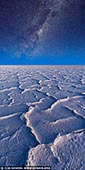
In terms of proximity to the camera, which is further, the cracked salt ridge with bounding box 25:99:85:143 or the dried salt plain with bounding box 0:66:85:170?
the cracked salt ridge with bounding box 25:99:85:143

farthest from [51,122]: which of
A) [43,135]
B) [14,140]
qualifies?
[14,140]

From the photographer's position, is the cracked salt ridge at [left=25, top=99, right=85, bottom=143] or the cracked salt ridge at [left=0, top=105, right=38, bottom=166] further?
the cracked salt ridge at [left=25, top=99, right=85, bottom=143]

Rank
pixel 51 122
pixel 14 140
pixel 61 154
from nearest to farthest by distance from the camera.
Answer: pixel 61 154 < pixel 14 140 < pixel 51 122

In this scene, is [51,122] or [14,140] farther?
[51,122]

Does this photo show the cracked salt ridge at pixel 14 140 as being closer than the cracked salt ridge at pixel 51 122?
Yes

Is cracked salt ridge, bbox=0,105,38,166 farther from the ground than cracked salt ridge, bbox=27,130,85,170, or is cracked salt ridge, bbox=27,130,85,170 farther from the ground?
cracked salt ridge, bbox=0,105,38,166

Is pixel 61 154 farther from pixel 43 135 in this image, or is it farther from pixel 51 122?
pixel 51 122

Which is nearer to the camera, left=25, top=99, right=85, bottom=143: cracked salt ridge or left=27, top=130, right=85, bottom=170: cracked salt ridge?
left=27, top=130, right=85, bottom=170: cracked salt ridge

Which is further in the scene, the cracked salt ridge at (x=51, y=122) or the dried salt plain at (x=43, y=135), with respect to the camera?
the cracked salt ridge at (x=51, y=122)

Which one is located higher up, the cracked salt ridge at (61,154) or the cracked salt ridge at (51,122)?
the cracked salt ridge at (51,122)

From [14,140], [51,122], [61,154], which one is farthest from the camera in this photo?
[51,122]

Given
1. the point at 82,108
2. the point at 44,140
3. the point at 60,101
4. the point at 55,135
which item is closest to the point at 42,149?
the point at 44,140

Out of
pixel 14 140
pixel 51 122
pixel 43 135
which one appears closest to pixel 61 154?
pixel 43 135
